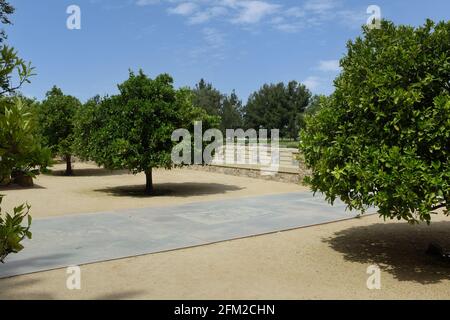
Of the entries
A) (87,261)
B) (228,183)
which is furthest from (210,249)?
(228,183)

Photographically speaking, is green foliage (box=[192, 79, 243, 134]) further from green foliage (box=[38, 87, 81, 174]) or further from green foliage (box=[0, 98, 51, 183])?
green foliage (box=[0, 98, 51, 183])

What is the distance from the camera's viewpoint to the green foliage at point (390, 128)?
6492mm

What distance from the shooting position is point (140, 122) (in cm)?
1634

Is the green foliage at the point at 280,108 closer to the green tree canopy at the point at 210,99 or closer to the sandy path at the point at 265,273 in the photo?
the green tree canopy at the point at 210,99

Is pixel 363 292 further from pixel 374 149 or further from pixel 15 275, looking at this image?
pixel 15 275

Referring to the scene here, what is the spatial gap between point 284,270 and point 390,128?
318cm

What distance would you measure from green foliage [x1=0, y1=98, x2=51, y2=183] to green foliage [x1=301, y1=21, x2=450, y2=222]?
193 inches

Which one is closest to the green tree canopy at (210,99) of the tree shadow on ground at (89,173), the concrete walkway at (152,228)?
the tree shadow on ground at (89,173)

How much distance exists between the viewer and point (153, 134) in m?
16.5

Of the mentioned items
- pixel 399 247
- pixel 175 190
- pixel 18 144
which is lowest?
pixel 399 247

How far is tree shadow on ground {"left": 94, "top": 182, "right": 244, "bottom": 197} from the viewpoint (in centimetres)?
1788

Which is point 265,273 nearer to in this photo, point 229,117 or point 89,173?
point 89,173

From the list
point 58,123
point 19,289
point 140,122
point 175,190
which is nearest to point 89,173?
point 58,123

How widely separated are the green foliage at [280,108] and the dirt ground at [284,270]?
5301 cm
